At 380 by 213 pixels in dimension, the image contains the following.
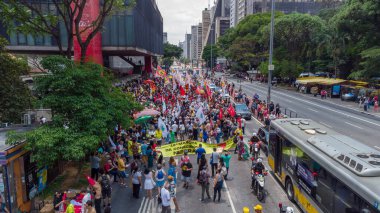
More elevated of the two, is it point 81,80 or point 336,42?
point 336,42

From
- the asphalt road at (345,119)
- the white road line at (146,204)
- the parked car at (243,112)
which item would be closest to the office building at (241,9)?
the asphalt road at (345,119)

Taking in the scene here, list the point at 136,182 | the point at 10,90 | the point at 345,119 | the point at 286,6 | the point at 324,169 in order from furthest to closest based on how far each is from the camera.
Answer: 1. the point at 286,6
2. the point at 345,119
3. the point at 10,90
4. the point at 136,182
5. the point at 324,169

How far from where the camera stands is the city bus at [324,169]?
776 cm

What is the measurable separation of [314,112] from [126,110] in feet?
85.2

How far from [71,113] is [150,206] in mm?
4812

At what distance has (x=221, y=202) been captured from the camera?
41.7ft

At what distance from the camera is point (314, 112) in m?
34.4

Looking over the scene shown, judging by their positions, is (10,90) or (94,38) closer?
(10,90)

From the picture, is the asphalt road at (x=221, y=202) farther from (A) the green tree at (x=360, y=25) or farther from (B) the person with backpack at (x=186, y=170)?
(A) the green tree at (x=360, y=25)

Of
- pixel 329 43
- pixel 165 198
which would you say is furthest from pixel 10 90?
pixel 329 43

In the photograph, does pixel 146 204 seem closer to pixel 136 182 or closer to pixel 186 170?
pixel 136 182

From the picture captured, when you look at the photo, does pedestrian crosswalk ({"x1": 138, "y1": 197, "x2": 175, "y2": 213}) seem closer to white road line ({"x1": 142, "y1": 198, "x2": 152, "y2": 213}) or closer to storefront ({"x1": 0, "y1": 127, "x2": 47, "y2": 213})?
white road line ({"x1": 142, "y1": 198, "x2": 152, "y2": 213})

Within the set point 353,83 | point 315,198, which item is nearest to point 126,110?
point 315,198

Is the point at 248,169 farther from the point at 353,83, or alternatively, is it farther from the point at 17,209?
the point at 353,83
